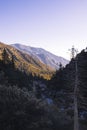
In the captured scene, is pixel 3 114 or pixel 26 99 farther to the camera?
pixel 26 99

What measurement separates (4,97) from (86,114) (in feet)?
55.0

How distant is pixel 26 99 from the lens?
28.3m

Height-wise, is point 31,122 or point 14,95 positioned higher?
point 14,95

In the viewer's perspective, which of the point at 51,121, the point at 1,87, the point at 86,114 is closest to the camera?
the point at 51,121

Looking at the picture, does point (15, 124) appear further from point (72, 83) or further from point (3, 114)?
point (72, 83)

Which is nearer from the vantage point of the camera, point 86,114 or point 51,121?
point 51,121

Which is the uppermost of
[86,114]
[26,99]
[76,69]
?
[76,69]

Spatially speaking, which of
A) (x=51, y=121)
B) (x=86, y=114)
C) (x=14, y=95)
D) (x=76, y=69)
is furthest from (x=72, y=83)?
(x=86, y=114)

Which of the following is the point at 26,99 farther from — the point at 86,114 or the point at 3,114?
the point at 86,114


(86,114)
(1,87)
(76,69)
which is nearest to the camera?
(76,69)

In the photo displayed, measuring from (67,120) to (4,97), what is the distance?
717cm

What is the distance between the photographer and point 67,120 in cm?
2997

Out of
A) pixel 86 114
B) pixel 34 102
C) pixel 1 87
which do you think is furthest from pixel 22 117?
pixel 86 114

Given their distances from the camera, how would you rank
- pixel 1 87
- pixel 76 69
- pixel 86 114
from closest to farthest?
1. pixel 76 69
2. pixel 1 87
3. pixel 86 114
